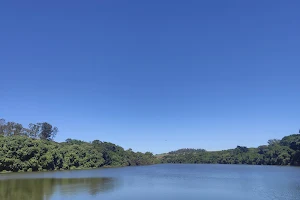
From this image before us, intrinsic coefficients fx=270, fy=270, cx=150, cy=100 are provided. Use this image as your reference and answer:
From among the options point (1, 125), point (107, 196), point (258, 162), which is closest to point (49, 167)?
point (1, 125)

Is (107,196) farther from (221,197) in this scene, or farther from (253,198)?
(253,198)

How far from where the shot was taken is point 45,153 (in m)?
84.4

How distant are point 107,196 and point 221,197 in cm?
1280

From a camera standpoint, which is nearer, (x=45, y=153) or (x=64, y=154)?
(x=45, y=153)

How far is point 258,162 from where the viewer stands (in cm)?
15988

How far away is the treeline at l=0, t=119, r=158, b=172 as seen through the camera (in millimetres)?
72294

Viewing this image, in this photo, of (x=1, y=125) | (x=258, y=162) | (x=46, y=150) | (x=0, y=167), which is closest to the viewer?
(x=0, y=167)

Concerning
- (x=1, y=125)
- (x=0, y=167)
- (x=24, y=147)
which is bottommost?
(x=0, y=167)

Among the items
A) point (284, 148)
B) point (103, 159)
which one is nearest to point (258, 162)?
point (284, 148)

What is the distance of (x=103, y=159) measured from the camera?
5256 inches

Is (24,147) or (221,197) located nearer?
(221,197)

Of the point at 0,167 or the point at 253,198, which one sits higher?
the point at 0,167

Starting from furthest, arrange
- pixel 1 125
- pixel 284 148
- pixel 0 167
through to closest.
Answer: pixel 284 148 → pixel 1 125 → pixel 0 167

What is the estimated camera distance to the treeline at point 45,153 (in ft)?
237
